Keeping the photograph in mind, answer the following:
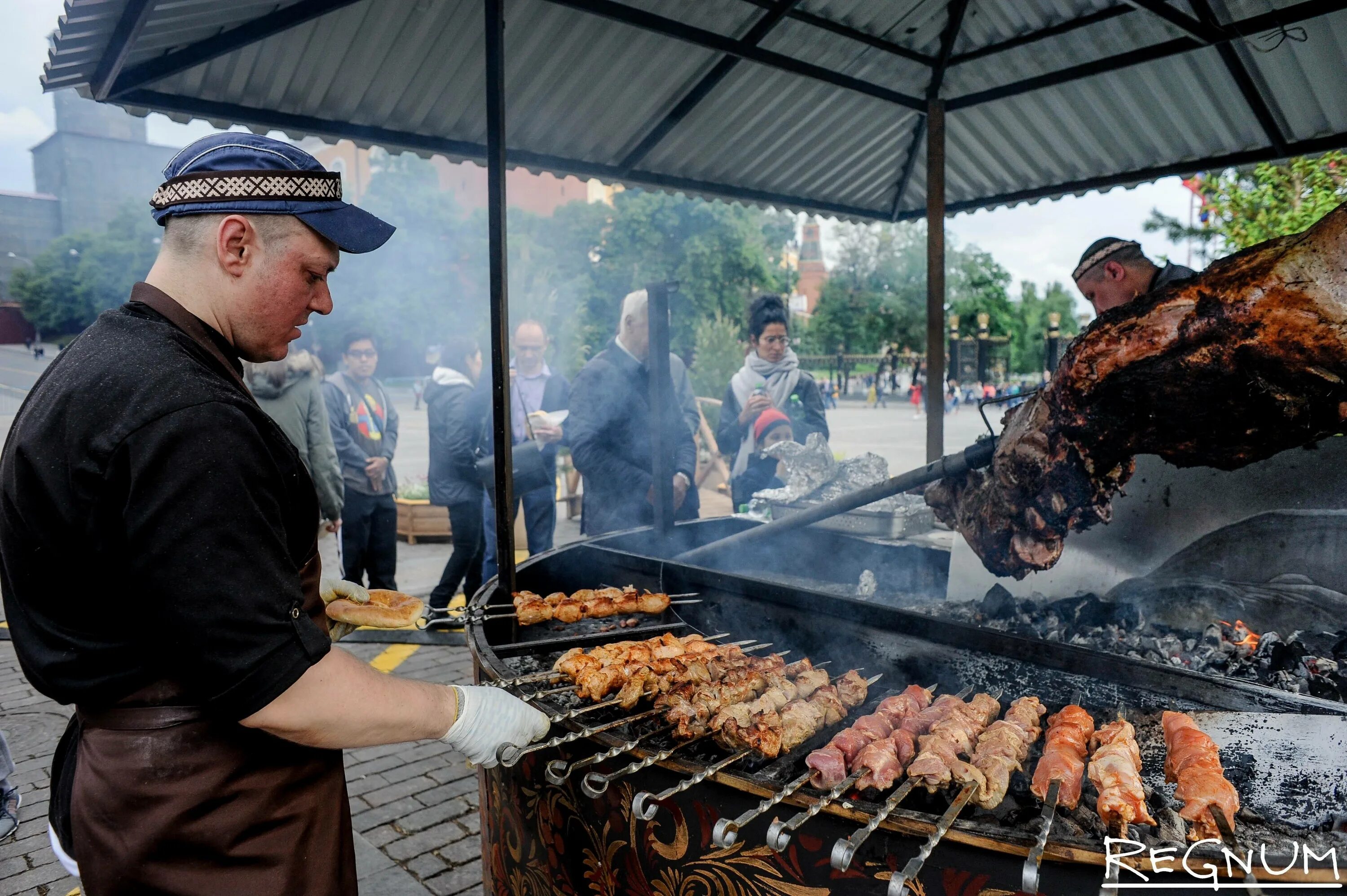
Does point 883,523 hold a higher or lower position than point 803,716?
higher

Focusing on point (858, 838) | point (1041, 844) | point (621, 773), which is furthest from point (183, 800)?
point (1041, 844)

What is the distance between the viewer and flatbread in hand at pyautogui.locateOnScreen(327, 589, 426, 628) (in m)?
2.81

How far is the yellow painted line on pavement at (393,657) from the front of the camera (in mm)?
6457

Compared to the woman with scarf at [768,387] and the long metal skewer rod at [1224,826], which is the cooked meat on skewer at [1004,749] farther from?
the woman with scarf at [768,387]

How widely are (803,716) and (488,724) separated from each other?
970mm

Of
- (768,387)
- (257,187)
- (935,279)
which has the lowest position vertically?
(768,387)

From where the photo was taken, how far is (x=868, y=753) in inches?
84.4

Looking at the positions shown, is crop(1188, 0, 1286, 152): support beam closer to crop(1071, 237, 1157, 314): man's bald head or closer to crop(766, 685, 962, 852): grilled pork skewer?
crop(1071, 237, 1157, 314): man's bald head

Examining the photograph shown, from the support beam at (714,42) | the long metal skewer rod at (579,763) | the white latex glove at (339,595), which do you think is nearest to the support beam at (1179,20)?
the support beam at (714,42)

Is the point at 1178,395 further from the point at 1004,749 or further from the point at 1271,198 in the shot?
the point at 1271,198

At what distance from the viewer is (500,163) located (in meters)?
3.22

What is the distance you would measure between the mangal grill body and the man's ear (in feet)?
4.67

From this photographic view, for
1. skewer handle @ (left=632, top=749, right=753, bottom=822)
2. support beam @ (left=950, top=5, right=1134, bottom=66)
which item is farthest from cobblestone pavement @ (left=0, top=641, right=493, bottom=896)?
support beam @ (left=950, top=5, right=1134, bottom=66)

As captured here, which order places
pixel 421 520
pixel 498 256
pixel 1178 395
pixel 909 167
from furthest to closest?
pixel 421 520 → pixel 909 167 → pixel 498 256 → pixel 1178 395
